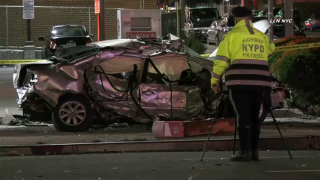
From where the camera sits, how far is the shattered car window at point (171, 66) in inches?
419

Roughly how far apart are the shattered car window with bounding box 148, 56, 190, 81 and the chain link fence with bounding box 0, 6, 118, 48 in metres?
18.0

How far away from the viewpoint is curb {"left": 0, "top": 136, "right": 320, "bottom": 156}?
876 centimetres

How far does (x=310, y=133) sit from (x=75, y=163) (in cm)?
376

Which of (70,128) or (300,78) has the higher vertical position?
(300,78)

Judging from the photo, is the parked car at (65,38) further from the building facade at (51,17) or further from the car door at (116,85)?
the car door at (116,85)

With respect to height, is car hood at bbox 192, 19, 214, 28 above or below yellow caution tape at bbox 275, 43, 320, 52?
above

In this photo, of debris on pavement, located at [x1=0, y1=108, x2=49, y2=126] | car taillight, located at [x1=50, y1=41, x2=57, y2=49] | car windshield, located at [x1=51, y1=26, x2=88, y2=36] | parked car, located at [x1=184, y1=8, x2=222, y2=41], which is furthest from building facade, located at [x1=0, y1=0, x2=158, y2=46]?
debris on pavement, located at [x1=0, y1=108, x2=49, y2=126]

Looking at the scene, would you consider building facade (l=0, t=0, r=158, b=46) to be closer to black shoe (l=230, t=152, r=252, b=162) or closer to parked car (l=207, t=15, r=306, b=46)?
parked car (l=207, t=15, r=306, b=46)

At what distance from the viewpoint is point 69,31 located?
77.3 ft

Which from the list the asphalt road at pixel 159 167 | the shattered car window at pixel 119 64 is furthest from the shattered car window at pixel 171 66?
the asphalt road at pixel 159 167

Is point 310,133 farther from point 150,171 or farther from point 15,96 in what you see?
point 15,96

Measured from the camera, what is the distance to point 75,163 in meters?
8.05

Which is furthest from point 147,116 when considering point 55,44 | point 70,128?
point 55,44

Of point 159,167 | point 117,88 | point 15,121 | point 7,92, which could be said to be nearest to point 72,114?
point 117,88
